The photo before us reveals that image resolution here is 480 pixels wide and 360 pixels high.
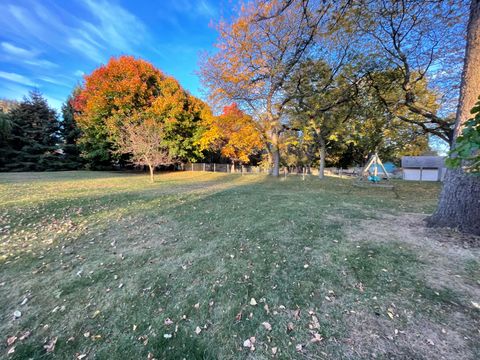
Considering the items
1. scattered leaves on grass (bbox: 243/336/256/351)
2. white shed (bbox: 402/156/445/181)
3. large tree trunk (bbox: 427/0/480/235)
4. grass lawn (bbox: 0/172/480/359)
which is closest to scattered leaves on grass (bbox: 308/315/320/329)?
grass lawn (bbox: 0/172/480/359)

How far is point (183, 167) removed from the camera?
28500 millimetres

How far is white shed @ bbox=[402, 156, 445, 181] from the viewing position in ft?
79.4

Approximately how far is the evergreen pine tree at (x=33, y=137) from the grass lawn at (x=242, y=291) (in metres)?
25.7

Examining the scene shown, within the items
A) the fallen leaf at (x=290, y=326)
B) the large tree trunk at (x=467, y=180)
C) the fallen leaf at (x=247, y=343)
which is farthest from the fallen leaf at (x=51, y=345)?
the large tree trunk at (x=467, y=180)

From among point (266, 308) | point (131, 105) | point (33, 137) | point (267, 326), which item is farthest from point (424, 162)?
point (33, 137)

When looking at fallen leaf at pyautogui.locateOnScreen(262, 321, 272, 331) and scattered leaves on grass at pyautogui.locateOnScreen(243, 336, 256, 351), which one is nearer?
scattered leaves on grass at pyautogui.locateOnScreen(243, 336, 256, 351)

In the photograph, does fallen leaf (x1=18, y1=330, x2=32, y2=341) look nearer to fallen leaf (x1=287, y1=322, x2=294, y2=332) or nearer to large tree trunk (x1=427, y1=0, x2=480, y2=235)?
fallen leaf (x1=287, y1=322, x2=294, y2=332)

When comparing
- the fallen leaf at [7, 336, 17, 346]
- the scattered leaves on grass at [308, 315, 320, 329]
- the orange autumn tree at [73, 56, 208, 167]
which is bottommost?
the fallen leaf at [7, 336, 17, 346]

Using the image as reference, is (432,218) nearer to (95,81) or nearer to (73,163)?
(95,81)

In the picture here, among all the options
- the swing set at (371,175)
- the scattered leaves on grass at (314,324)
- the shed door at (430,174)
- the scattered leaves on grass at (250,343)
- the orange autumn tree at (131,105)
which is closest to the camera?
the scattered leaves on grass at (250,343)

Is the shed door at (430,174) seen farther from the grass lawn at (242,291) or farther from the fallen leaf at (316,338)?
the fallen leaf at (316,338)

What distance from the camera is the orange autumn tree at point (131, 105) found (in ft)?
61.6

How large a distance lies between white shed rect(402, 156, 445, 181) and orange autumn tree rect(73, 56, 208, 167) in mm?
26171

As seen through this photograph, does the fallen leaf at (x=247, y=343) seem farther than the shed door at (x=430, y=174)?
No
